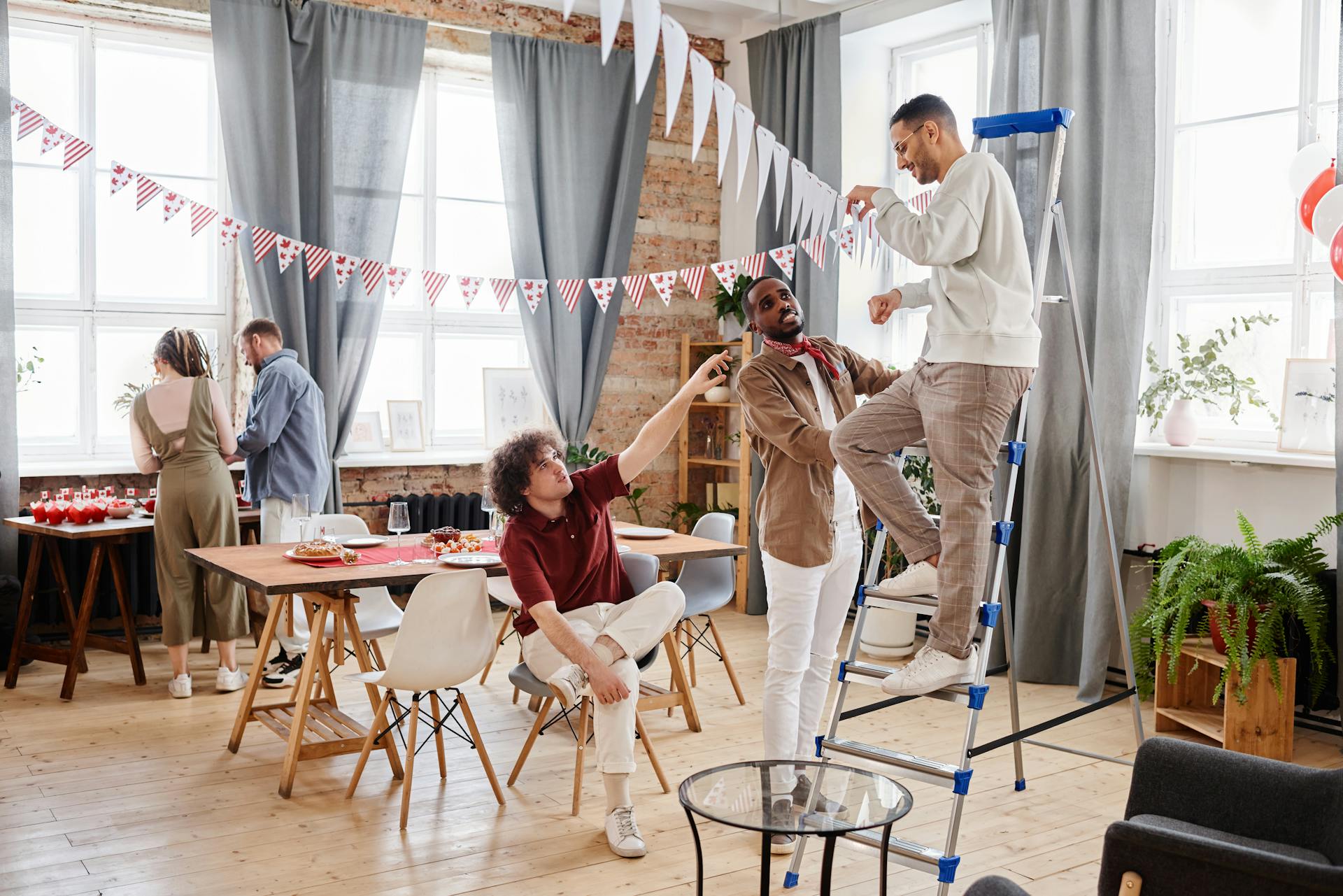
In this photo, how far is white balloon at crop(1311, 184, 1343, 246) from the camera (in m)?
3.80

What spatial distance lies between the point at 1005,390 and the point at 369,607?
109 inches

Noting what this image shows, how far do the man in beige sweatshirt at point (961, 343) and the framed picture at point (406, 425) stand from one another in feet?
14.1

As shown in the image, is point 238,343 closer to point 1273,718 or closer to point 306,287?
point 306,287

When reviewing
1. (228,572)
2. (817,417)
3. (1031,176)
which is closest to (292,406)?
(228,572)

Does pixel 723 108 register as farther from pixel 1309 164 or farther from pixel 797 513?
pixel 1309 164

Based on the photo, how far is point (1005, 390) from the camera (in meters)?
2.79

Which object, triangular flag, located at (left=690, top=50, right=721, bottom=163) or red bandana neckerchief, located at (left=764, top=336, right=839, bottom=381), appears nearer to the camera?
red bandana neckerchief, located at (left=764, top=336, right=839, bottom=381)

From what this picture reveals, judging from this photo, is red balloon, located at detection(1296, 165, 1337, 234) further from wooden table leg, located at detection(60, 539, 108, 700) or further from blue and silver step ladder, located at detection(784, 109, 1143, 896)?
wooden table leg, located at detection(60, 539, 108, 700)

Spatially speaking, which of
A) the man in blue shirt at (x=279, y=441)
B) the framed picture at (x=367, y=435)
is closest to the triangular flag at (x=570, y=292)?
the framed picture at (x=367, y=435)

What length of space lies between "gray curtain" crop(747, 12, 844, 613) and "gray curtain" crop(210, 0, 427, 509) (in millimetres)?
1984

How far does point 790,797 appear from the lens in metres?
2.43

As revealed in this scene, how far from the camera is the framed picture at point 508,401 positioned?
6.98 m

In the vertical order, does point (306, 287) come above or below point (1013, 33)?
below

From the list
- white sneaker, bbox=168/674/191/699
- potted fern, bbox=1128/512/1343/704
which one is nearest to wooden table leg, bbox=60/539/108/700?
white sneaker, bbox=168/674/191/699
